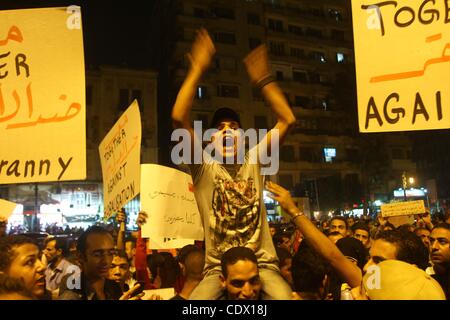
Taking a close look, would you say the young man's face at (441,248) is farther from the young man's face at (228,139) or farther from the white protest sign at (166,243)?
the white protest sign at (166,243)

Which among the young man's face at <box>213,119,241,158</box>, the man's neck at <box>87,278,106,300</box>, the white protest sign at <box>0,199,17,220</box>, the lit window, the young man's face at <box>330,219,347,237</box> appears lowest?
the man's neck at <box>87,278,106,300</box>

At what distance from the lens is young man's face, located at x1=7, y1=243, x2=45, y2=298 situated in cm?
287

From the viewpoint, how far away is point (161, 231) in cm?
536

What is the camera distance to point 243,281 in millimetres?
2742

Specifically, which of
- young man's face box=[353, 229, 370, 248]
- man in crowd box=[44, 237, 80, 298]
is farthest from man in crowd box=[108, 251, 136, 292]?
young man's face box=[353, 229, 370, 248]

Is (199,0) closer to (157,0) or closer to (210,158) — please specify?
(157,0)

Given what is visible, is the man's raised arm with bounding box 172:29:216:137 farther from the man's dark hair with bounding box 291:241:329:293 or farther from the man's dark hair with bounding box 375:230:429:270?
the man's dark hair with bounding box 375:230:429:270

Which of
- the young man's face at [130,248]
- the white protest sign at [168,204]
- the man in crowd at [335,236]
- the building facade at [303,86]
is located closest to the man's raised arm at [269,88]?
the white protest sign at [168,204]

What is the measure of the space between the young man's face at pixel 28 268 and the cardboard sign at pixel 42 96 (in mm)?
644

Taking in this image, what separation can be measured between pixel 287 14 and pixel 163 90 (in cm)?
1453

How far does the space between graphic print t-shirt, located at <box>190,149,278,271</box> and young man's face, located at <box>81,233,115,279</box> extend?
1.11 metres

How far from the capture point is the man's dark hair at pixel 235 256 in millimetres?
2727

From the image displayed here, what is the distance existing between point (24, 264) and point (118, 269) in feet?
5.34

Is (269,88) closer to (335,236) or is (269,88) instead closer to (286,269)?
(286,269)
